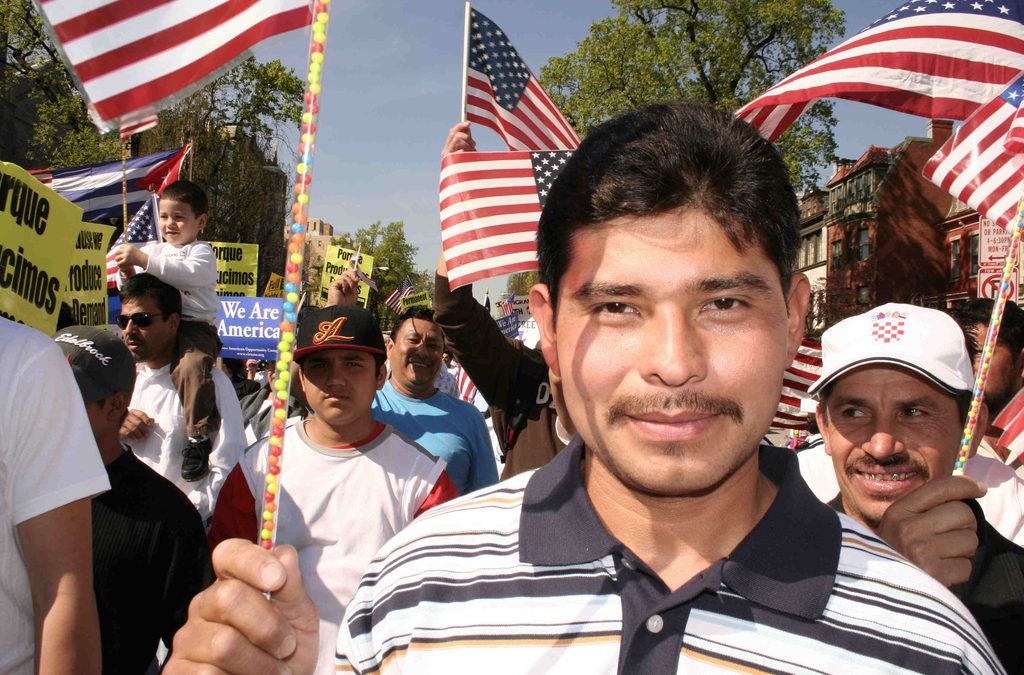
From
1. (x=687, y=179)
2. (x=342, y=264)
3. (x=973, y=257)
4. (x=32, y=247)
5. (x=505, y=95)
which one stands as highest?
(x=973, y=257)

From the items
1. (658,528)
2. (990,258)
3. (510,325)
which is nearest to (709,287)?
(658,528)

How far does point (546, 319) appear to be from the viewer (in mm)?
1806

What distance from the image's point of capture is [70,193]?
9336 millimetres

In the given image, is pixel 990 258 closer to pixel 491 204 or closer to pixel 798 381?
pixel 798 381

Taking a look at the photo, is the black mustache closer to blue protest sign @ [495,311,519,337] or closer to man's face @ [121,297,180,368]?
man's face @ [121,297,180,368]

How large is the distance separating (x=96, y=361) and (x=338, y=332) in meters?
1.09

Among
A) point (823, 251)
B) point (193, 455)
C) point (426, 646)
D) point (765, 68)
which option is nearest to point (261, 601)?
point (426, 646)

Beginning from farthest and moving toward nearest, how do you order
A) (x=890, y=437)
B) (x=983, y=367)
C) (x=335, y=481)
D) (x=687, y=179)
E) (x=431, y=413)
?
1. (x=431, y=413)
2. (x=335, y=481)
3. (x=890, y=437)
4. (x=983, y=367)
5. (x=687, y=179)

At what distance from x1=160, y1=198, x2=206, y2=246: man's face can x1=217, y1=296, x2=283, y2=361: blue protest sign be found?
2981mm

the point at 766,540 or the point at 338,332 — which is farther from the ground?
the point at 338,332

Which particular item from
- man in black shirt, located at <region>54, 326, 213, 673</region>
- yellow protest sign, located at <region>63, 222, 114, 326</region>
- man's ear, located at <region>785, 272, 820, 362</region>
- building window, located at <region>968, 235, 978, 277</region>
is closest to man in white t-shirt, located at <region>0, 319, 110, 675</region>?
man in black shirt, located at <region>54, 326, 213, 673</region>

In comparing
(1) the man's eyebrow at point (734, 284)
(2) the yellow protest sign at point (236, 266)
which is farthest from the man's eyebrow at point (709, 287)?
Answer: (2) the yellow protest sign at point (236, 266)

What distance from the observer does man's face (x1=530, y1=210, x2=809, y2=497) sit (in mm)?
1479

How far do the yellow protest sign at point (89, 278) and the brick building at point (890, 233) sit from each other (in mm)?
40193
